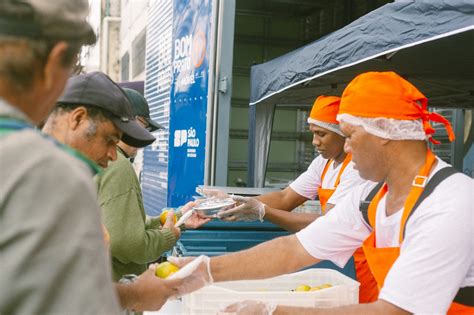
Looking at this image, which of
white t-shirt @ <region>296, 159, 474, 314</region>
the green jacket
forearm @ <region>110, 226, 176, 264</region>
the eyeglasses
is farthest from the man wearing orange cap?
white t-shirt @ <region>296, 159, 474, 314</region>

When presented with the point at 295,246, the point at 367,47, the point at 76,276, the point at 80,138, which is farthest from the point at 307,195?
the point at 76,276

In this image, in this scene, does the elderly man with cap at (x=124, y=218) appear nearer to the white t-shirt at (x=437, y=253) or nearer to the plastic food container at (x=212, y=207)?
the plastic food container at (x=212, y=207)

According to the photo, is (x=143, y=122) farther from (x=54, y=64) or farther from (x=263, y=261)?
(x=54, y=64)

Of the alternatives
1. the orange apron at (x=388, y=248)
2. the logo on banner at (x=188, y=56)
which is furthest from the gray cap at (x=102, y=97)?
the logo on banner at (x=188, y=56)

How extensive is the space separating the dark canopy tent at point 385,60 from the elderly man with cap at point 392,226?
0.62 metres

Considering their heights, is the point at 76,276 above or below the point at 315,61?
below

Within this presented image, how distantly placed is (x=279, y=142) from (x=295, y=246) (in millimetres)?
7447

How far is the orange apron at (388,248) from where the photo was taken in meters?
2.06

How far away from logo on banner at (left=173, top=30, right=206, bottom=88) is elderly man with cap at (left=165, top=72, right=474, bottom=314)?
13.4ft

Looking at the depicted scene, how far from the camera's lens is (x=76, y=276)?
814mm

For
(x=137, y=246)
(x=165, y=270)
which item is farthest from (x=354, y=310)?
(x=137, y=246)

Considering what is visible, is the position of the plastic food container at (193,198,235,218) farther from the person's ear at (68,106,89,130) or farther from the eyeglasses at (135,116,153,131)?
the person's ear at (68,106,89,130)

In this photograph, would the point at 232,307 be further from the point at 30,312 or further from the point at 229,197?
the point at 229,197

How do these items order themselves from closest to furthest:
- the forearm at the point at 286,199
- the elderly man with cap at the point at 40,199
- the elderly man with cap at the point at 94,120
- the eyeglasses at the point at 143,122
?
1. the elderly man with cap at the point at 40,199
2. the elderly man with cap at the point at 94,120
3. the eyeglasses at the point at 143,122
4. the forearm at the point at 286,199
